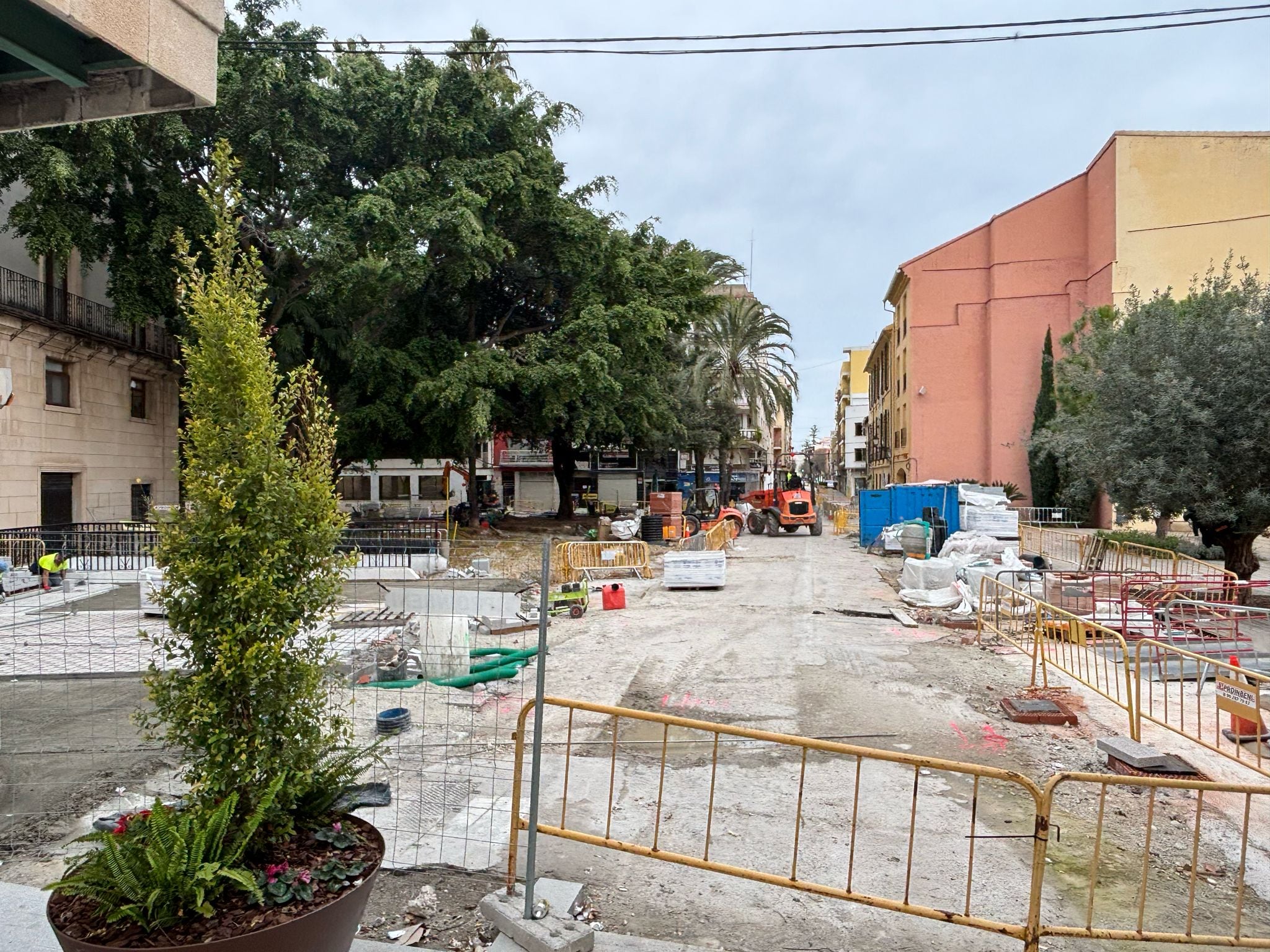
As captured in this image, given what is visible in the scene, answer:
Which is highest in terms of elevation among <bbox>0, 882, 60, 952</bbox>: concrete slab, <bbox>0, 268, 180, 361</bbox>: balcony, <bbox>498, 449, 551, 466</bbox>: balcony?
<bbox>0, 268, 180, 361</bbox>: balcony

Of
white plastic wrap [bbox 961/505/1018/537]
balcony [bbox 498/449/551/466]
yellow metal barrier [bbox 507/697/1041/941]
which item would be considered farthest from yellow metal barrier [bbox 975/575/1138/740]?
balcony [bbox 498/449/551/466]

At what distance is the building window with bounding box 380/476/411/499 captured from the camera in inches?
1831

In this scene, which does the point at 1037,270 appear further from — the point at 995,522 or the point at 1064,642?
the point at 1064,642

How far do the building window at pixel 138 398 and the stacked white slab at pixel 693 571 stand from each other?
21167mm

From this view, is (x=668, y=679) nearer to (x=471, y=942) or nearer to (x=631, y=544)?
(x=471, y=942)

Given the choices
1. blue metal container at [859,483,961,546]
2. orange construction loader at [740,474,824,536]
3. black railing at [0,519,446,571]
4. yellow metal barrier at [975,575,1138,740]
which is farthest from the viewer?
orange construction loader at [740,474,824,536]

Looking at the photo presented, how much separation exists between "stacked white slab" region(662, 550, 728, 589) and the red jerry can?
2.32 meters

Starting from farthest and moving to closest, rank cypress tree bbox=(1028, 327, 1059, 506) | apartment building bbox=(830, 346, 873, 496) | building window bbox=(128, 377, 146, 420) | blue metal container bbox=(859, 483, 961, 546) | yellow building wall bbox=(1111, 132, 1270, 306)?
apartment building bbox=(830, 346, 873, 496) < cypress tree bbox=(1028, 327, 1059, 506) < yellow building wall bbox=(1111, 132, 1270, 306) < building window bbox=(128, 377, 146, 420) < blue metal container bbox=(859, 483, 961, 546)

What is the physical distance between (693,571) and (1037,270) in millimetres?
27118

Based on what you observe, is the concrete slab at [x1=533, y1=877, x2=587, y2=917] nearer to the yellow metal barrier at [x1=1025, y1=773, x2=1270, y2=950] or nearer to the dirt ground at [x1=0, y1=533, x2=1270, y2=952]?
the dirt ground at [x1=0, y1=533, x2=1270, y2=952]

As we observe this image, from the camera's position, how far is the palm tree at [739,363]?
1374 inches

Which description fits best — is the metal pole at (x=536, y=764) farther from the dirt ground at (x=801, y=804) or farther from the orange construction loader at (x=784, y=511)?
the orange construction loader at (x=784, y=511)

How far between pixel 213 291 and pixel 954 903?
4794 millimetres

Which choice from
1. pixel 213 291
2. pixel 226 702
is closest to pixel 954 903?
pixel 226 702
